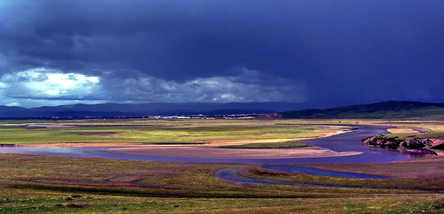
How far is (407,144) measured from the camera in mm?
89625

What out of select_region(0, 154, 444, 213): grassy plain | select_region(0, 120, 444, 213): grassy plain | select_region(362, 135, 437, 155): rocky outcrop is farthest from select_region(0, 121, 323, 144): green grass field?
select_region(0, 154, 444, 213): grassy plain

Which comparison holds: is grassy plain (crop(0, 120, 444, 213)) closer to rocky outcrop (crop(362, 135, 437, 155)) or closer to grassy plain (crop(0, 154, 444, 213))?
grassy plain (crop(0, 154, 444, 213))

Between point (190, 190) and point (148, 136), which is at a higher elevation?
point (148, 136)

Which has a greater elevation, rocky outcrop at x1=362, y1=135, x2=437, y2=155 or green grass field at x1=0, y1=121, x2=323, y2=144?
green grass field at x1=0, y1=121, x2=323, y2=144

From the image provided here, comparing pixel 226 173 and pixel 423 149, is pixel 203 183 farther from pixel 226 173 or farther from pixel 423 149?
pixel 423 149

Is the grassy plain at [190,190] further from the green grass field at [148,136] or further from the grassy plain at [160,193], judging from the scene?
the green grass field at [148,136]

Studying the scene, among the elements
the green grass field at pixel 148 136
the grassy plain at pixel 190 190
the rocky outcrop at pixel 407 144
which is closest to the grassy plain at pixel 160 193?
the grassy plain at pixel 190 190

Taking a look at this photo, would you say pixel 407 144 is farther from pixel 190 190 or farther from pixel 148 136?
pixel 148 136

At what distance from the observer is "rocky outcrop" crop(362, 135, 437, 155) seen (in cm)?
8473

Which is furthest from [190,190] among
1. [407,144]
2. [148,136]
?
[148,136]

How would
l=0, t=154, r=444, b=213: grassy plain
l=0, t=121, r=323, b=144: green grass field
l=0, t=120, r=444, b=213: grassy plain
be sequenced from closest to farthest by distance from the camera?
1. l=0, t=154, r=444, b=213: grassy plain
2. l=0, t=120, r=444, b=213: grassy plain
3. l=0, t=121, r=323, b=144: green grass field

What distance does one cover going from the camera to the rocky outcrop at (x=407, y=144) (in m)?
84.7

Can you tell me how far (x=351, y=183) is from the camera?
149ft

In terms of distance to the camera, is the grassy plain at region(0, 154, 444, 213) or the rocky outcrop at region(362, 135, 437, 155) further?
the rocky outcrop at region(362, 135, 437, 155)
